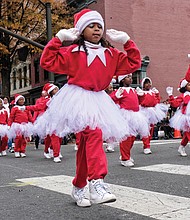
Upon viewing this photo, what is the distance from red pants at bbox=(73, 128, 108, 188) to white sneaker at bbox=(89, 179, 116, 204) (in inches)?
2.6

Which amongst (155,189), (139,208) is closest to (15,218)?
(139,208)

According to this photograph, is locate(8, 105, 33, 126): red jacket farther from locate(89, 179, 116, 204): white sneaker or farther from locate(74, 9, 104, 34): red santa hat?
locate(89, 179, 116, 204): white sneaker

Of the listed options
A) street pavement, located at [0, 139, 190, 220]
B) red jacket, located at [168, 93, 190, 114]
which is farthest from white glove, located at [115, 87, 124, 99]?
red jacket, located at [168, 93, 190, 114]

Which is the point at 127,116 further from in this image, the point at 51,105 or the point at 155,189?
the point at 51,105

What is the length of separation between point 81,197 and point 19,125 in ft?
23.8

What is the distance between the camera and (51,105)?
4414 mm

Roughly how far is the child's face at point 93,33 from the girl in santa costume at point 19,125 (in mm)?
7104

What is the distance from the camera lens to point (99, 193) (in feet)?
11.9

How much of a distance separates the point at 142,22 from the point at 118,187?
70.1 ft

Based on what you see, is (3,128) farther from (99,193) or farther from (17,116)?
(99,193)

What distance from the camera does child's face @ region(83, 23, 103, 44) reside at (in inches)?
168

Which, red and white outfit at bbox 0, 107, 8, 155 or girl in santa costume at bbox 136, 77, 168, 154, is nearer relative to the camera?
girl in santa costume at bbox 136, 77, 168, 154

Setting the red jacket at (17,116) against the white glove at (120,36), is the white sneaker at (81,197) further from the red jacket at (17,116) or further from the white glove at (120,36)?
the red jacket at (17,116)

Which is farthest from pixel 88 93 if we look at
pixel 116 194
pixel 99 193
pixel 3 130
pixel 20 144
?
pixel 3 130
